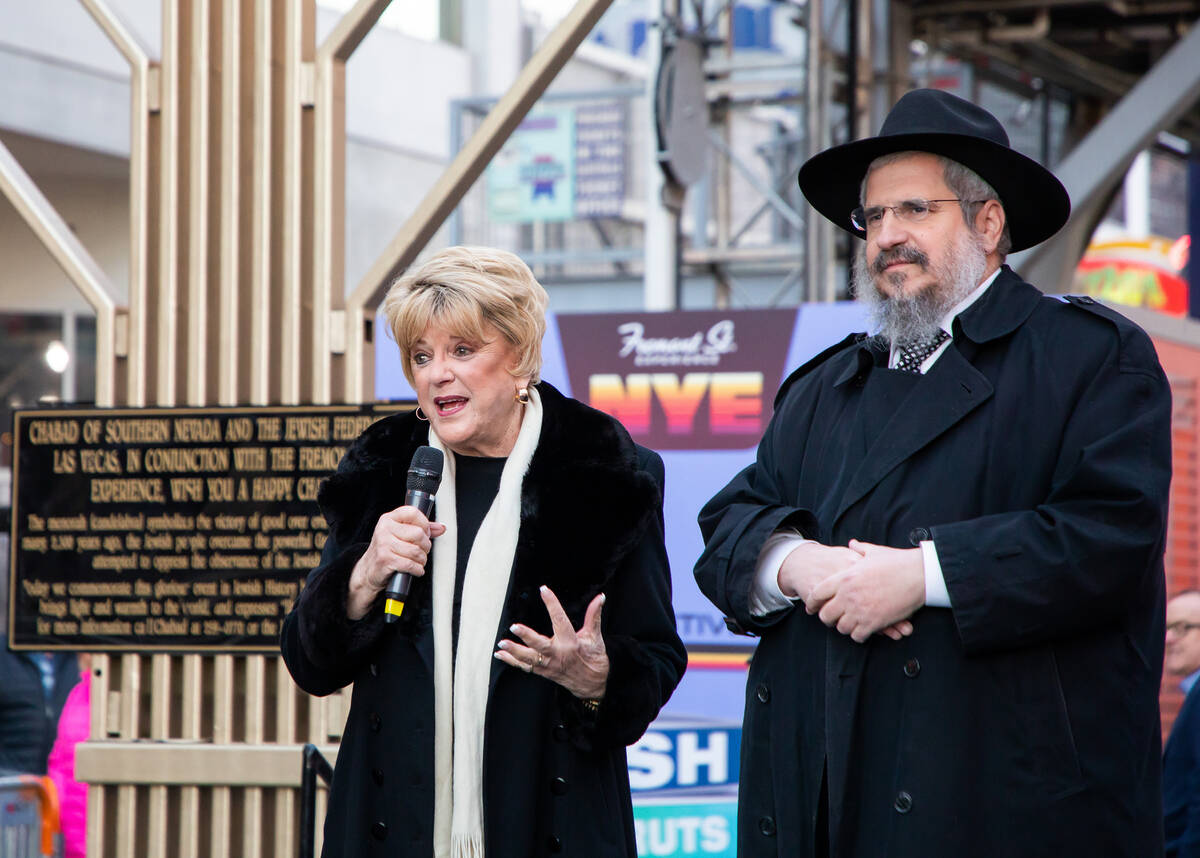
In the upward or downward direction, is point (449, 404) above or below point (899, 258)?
below

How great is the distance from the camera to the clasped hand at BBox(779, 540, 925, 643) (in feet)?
7.17

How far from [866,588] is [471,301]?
31.5 inches

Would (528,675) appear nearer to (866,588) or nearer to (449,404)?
(449,404)

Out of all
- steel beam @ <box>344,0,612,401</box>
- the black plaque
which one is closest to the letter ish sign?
steel beam @ <box>344,0,612,401</box>

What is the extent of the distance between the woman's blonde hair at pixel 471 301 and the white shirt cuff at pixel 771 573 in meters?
0.53

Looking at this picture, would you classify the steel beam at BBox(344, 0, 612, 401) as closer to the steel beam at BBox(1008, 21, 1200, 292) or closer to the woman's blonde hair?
the woman's blonde hair

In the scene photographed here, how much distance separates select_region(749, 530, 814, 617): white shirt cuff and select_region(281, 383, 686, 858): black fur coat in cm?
24

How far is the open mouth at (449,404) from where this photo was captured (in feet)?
8.27

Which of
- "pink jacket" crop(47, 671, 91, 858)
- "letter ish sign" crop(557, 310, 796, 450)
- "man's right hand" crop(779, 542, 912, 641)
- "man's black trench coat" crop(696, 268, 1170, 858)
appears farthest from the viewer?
"letter ish sign" crop(557, 310, 796, 450)

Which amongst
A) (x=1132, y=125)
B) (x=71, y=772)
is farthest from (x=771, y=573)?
(x=1132, y=125)

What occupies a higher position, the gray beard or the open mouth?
the gray beard

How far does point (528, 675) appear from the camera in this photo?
250 centimetres

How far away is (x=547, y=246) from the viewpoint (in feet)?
51.5

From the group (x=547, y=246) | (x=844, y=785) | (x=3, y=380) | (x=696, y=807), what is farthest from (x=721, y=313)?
(x=547, y=246)
